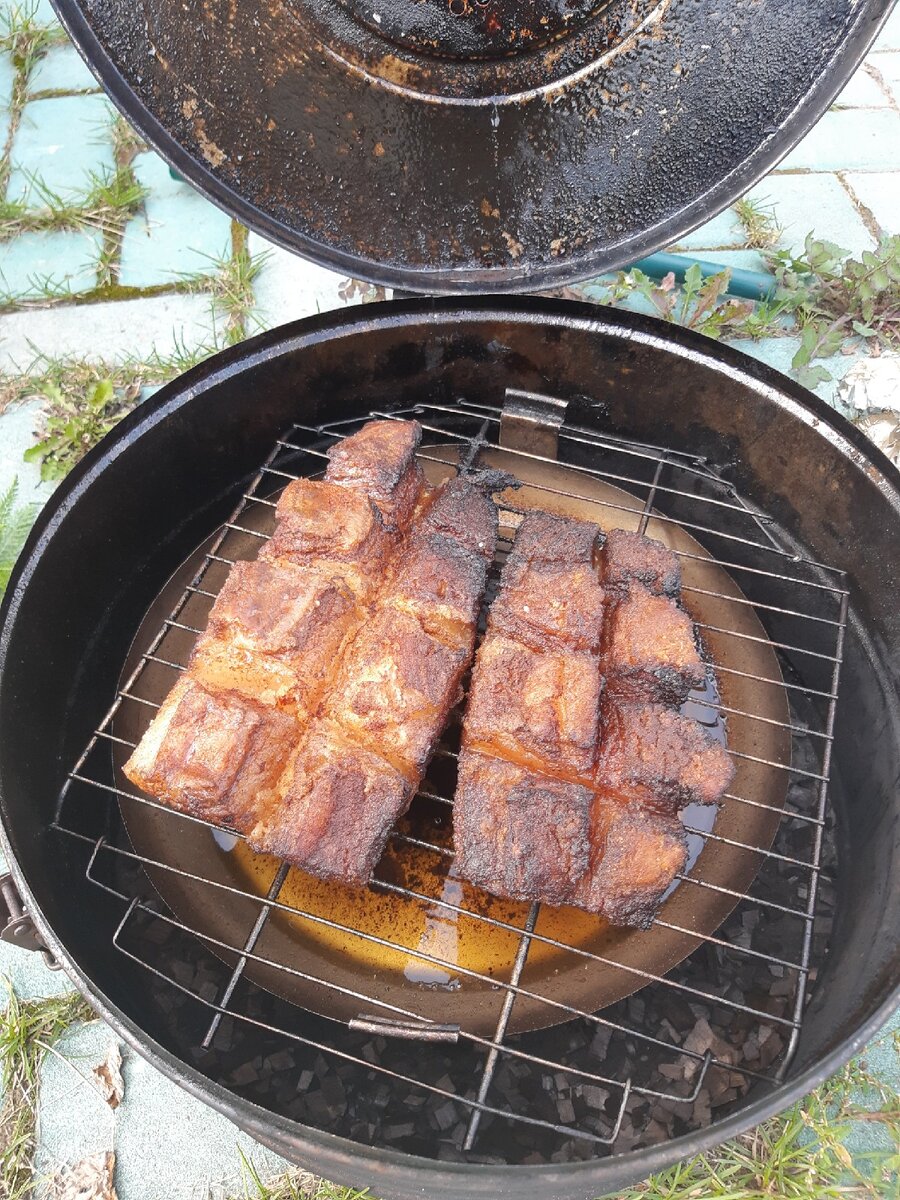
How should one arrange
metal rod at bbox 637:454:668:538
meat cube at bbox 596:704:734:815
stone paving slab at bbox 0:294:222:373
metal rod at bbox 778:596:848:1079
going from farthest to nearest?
stone paving slab at bbox 0:294:222:373 < metal rod at bbox 637:454:668:538 < meat cube at bbox 596:704:734:815 < metal rod at bbox 778:596:848:1079

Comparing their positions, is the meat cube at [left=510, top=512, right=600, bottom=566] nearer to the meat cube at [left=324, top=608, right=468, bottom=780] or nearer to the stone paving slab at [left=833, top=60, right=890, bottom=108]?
the meat cube at [left=324, top=608, right=468, bottom=780]

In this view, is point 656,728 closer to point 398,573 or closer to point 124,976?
point 398,573

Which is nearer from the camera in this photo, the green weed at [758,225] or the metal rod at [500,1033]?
the metal rod at [500,1033]

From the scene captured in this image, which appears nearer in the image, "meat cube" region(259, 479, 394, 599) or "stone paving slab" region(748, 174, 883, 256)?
"meat cube" region(259, 479, 394, 599)

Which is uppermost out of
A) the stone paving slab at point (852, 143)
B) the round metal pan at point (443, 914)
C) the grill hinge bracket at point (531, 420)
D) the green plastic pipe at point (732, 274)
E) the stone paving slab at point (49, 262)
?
the stone paving slab at point (852, 143)

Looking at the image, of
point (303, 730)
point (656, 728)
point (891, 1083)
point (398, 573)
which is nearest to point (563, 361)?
point (398, 573)

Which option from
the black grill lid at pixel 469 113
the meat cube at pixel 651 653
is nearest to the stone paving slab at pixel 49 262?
the black grill lid at pixel 469 113

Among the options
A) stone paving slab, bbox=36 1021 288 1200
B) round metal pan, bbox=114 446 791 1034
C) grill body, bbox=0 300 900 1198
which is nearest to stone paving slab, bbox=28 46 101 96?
grill body, bbox=0 300 900 1198

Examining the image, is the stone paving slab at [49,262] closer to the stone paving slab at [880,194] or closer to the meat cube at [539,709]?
the meat cube at [539,709]
